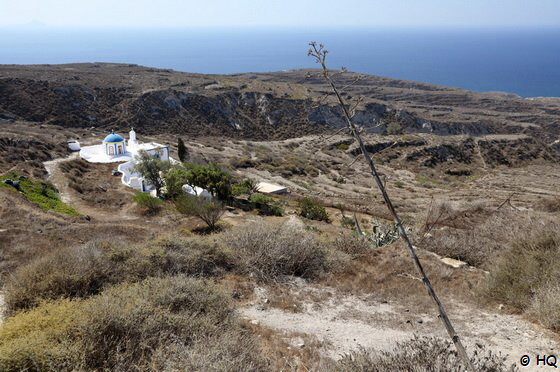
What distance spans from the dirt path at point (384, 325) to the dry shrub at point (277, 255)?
113 centimetres

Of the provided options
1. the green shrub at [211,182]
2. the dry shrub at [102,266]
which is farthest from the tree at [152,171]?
the dry shrub at [102,266]

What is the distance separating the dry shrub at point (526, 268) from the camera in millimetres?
7098

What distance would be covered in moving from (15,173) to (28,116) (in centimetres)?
3749

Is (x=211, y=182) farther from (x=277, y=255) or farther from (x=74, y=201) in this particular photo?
(x=277, y=255)

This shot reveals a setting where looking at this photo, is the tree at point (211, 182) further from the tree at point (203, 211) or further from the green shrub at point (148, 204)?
the tree at point (203, 211)

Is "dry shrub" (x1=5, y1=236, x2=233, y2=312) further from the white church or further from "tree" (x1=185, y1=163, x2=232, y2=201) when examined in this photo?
the white church

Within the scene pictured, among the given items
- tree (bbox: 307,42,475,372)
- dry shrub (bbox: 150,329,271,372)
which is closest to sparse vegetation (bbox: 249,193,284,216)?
dry shrub (bbox: 150,329,271,372)

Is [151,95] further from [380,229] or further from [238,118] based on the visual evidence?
[380,229]

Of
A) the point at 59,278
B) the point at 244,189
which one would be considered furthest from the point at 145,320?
the point at 244,189

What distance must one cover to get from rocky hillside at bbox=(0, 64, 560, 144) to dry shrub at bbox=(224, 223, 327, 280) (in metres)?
47.7

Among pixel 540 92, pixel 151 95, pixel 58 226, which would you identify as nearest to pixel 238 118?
pixel 151 95

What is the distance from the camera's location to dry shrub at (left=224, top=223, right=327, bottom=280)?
969 cm

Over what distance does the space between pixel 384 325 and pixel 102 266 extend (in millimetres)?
5447

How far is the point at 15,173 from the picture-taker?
1076 inches
